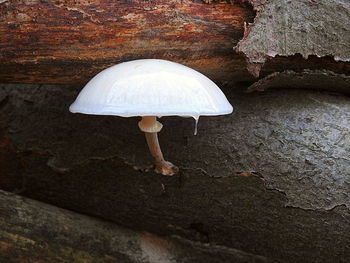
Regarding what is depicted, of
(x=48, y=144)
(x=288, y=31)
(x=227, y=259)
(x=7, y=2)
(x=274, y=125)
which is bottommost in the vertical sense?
(x=227, y=259)

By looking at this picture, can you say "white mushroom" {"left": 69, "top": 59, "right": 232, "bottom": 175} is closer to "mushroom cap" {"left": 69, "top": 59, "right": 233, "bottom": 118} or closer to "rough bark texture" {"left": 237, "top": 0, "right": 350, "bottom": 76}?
"mushroom cap" {"left": 69, "top": 59, "right": 233, "bottom": 118}

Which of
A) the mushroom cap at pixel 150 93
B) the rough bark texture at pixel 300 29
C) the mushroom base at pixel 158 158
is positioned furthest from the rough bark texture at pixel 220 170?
the mushroom cap at pixel 150 93

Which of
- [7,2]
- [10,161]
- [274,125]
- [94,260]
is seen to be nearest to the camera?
[7,2]

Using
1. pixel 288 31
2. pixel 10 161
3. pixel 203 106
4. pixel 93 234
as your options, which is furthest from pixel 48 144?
pixel 288 31

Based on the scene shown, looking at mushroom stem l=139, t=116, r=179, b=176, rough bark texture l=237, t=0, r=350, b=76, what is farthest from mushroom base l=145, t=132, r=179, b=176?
rough bark texture l=237, t=0, r=350, b=76

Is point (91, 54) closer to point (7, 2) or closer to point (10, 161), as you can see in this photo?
point (7, 2)

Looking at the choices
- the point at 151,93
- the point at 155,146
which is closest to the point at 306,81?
the point at 155,146

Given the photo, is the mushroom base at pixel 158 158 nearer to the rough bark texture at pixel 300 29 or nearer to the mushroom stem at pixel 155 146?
the mushroom stem at pixel 155 146

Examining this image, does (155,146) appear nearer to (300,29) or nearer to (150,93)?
(150,93)
